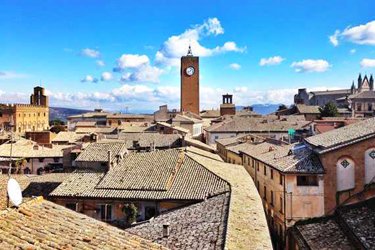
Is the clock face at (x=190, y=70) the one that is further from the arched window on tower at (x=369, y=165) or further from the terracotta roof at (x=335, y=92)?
the arched window on tower at (x=369, y=165)

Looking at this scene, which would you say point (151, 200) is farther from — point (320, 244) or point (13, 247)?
point (13, 247)

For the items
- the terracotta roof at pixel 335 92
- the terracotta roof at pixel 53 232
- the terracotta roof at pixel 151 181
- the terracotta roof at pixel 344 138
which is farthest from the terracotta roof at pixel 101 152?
the terracotta roof at pixel 335 92

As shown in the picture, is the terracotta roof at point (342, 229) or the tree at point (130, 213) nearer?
the terracotta roof at point (342, 229)

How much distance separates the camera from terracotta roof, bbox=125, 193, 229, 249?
Result: 15.7m

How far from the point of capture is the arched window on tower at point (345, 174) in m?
28.7

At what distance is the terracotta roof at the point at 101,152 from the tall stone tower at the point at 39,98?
105m

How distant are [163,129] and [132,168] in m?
40.2

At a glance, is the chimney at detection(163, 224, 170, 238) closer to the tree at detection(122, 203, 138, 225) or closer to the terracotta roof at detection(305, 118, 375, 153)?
the tree at detection(122, 203, 138, 225)

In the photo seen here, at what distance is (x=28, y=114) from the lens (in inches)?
4478

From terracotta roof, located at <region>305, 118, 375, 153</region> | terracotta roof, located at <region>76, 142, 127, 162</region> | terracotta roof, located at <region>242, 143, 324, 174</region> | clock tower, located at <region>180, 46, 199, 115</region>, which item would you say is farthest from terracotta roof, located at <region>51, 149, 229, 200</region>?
clock tower, located at <region>180, 46, 199, 115</region>

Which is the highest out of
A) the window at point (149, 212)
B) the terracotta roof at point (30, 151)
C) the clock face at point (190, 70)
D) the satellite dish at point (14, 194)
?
the clock face at point (190, 70)

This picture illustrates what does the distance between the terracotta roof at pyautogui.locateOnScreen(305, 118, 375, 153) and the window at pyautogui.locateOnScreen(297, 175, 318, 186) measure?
1904 mm

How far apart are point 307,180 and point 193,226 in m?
13.3

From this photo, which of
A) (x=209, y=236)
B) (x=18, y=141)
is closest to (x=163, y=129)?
(x=18, y=141)
